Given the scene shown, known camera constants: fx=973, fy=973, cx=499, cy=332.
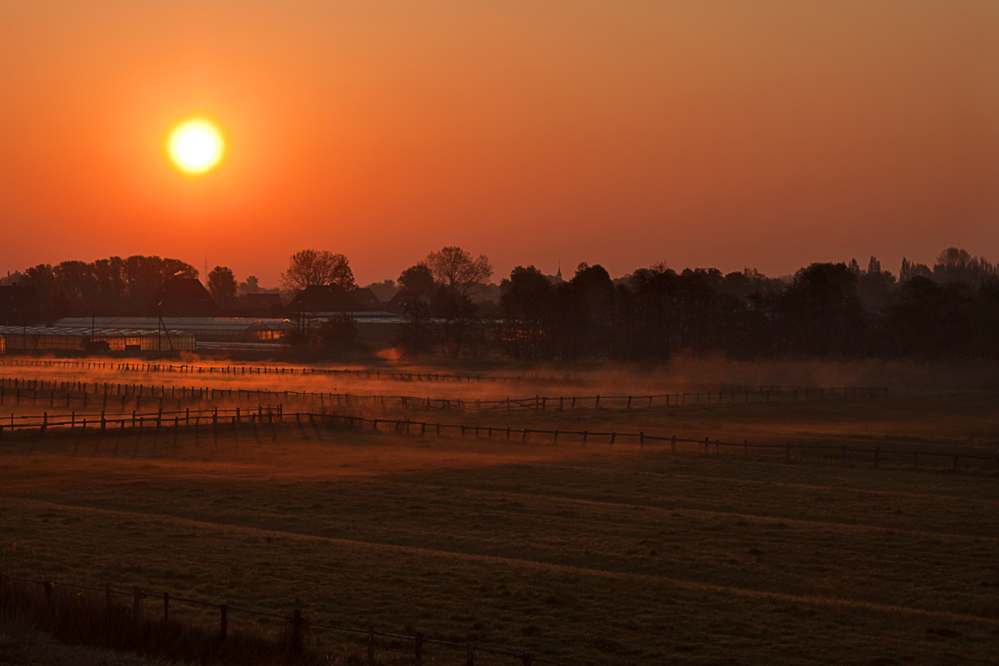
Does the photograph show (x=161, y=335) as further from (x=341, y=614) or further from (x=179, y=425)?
(x=341, y=614)

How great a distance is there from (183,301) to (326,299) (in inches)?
1069

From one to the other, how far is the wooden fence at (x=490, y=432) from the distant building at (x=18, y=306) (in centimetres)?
12228

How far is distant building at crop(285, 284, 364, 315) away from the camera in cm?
16725

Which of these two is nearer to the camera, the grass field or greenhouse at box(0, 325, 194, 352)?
the grass field

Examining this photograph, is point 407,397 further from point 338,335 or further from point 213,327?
point 213,327

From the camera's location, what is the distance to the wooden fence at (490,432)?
4628cm

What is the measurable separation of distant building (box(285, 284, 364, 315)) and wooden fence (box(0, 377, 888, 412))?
81.3m

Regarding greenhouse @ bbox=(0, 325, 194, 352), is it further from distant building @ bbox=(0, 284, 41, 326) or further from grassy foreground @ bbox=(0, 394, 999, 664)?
grassy foreground @ bbox=(0, 394, 999, 664)

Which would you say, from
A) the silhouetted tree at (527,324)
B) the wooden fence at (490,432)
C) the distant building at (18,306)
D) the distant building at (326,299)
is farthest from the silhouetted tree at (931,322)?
the distant building at (18,306)

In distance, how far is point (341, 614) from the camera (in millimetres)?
21234

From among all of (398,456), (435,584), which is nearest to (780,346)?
(398,456)

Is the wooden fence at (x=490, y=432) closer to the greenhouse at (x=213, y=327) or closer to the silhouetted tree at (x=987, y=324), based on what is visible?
the silhouetted tree at (x=987, y=324)

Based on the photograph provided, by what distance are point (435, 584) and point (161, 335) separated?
123 meters

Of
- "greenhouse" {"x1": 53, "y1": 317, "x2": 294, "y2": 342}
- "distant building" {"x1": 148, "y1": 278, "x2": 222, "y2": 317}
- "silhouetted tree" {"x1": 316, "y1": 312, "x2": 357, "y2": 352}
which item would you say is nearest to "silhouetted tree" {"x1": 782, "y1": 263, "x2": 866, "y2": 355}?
"silhouetted tree" {"x1": 316, "y1": 312, "x2": 357, "y2": 352}
